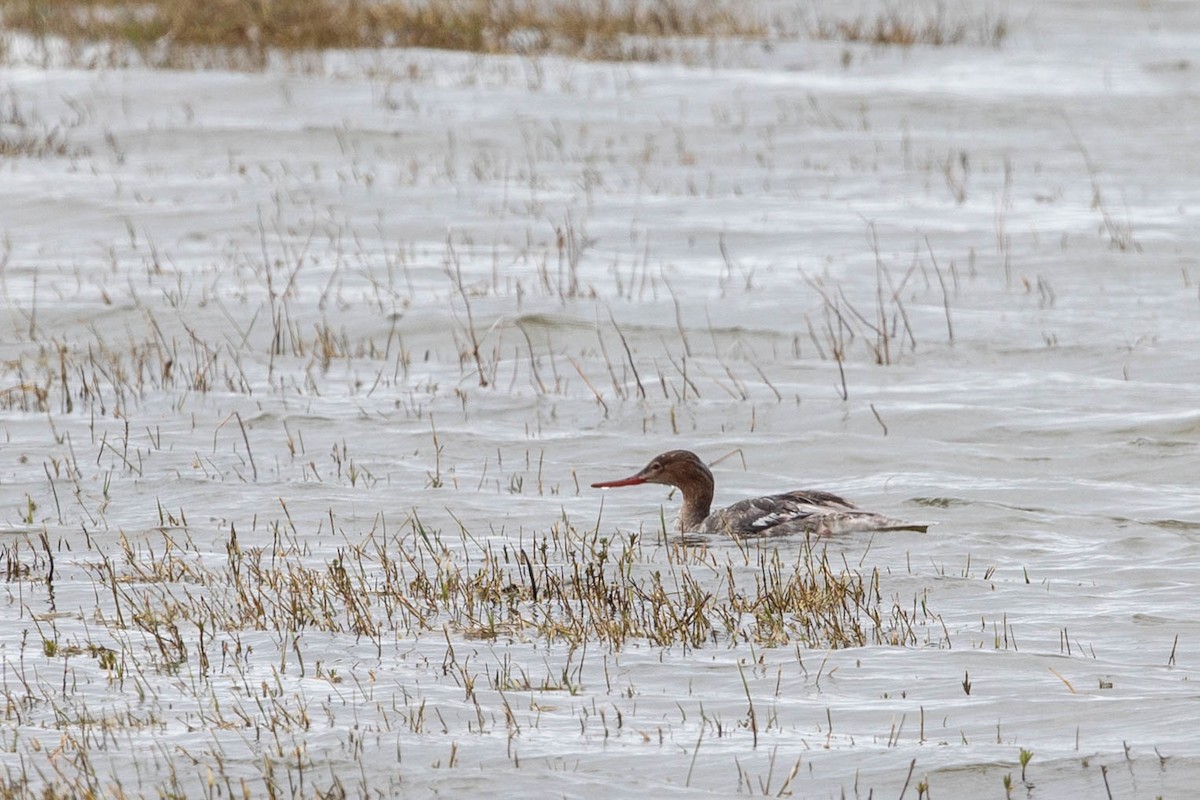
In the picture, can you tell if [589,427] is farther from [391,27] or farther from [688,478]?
[391,27]

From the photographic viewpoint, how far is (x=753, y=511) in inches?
351

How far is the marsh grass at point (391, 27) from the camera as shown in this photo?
81.8ft

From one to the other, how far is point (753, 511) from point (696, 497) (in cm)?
47

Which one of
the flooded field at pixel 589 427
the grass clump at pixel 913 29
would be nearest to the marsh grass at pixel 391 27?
the grass clump at pixel 913 29

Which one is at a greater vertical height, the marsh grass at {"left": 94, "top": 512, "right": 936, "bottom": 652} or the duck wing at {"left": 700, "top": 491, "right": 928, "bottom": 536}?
the marsh grass at {"left": 94, "top": 512, "right": 936, "bottom": 652}

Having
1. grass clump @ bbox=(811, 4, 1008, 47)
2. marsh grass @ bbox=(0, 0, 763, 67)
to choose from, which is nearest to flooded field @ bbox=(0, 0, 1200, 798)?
marsh grass @ bbox=(0, 0, 763, 67)

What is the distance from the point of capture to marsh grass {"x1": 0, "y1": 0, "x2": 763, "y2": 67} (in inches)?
982

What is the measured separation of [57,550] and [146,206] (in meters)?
9.30

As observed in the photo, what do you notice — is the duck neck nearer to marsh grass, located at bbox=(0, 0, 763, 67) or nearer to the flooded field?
the flooded field

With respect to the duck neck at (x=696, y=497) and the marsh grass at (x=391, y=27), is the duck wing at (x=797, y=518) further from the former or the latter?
the marsh grass at (x=391, y=27)

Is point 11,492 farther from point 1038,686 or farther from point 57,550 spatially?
point 1038,686

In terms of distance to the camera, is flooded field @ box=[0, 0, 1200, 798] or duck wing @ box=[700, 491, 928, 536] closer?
flooded field @ box=[0, 0, 1200, 798]

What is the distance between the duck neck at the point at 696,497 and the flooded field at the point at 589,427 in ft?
0.65

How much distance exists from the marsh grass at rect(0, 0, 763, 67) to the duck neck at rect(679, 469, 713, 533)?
51.9ft
